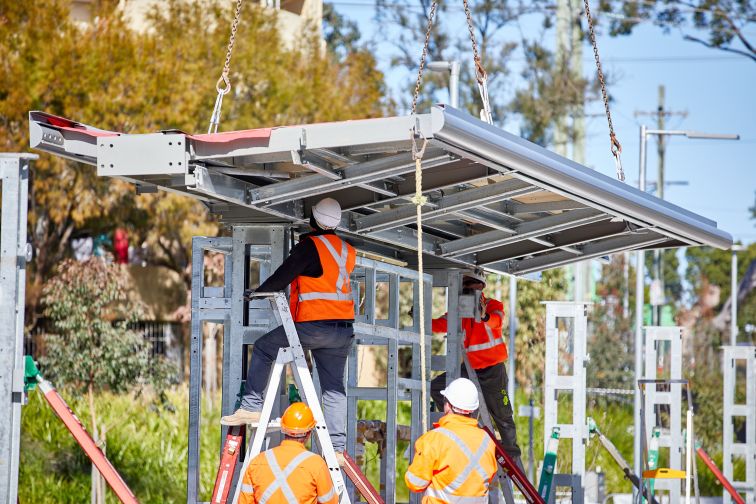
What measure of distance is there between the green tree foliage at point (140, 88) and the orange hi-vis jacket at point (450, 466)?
18948mm

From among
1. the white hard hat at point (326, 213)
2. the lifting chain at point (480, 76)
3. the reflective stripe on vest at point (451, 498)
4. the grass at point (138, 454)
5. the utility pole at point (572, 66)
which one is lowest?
the grass at point (138, 454)

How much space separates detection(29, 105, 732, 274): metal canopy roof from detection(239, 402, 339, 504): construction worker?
5.34 ft

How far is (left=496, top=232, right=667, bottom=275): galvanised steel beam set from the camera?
11.3m

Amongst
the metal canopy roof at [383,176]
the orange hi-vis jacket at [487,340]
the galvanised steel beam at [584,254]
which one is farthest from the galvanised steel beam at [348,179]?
the orange hi-vis jacket at [487,340]

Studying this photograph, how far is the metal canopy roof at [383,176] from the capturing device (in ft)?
25.0

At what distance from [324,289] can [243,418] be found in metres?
1.10

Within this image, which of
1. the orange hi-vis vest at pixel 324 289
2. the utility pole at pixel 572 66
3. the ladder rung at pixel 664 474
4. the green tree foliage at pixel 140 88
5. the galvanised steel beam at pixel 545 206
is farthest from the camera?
the utility pole at pixel 572 66

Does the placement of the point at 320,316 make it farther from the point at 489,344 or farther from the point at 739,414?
the point at 739,414

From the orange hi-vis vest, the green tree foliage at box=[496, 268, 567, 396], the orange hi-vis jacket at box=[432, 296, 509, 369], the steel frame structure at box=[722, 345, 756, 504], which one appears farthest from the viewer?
the green tree foliage at box=[496, 268, 567, 396]

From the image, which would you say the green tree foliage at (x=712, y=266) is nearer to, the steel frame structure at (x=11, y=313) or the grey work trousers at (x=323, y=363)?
the grey work trousers at (x=323, y=363)

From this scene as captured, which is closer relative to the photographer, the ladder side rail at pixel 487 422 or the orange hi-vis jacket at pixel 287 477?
the orange hi-vis jacket at pixel 287 477

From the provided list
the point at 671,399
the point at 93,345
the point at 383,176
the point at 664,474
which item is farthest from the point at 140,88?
the point at 383,176

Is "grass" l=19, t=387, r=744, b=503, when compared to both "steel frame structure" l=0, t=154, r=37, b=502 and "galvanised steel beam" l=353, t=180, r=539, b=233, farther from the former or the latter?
"steel frame structure" l=0, t=154, r=37, b=502

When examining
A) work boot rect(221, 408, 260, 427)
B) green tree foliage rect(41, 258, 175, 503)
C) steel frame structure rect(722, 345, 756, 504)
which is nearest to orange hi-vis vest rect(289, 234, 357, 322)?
work boot rect(221, 408, 260, 427)
